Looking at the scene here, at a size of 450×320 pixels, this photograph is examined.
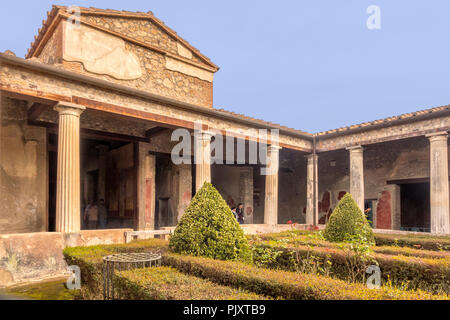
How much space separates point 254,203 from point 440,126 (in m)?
9.15

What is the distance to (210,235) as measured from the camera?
451cm

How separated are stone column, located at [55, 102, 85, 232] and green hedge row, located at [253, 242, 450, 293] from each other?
4017mm

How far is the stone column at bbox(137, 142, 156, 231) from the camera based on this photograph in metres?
11.4

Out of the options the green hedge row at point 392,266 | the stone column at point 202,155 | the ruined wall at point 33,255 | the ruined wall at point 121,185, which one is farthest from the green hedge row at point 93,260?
the ruined wall at point 121,185

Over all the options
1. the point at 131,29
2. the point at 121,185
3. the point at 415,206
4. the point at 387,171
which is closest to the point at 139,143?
the point at 121,185

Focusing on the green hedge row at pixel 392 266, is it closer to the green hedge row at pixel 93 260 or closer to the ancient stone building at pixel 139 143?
the green hedge row at pixel 93 260

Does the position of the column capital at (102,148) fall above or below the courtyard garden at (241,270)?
above

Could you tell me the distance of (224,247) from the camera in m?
4.45

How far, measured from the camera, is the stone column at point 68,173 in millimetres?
6934

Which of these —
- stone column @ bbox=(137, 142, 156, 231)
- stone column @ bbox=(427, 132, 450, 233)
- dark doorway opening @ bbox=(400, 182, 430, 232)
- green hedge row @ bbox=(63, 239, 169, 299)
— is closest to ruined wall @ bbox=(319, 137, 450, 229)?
dark doorway opening @ bbox=(400, 182, 430, 232)

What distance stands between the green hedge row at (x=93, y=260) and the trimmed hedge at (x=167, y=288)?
86 centimetres

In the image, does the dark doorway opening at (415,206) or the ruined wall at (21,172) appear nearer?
the ruined wall at (21,172)

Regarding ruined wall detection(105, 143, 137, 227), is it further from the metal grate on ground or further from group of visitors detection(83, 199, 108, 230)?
the metal grate on ground


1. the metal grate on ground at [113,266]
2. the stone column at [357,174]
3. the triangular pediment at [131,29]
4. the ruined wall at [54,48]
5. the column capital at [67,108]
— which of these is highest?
the triangular pediment at [131,29]
